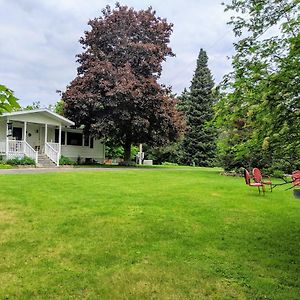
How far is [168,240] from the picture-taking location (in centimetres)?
577

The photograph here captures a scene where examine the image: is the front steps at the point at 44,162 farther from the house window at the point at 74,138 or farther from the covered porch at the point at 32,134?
the house window at the point at 74,138

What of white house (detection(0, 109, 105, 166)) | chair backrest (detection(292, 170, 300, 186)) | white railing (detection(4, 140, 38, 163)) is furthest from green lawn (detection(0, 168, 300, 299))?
white house (detection(0, 109, 105, 166))

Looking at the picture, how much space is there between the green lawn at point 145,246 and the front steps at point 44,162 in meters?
11.8

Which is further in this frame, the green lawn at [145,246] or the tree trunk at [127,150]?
the tree trunk at [127,150]

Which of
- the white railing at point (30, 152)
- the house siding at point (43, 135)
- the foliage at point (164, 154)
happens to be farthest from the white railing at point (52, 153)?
the foliage at point (164, 154)

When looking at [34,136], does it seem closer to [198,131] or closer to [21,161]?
[21,161]

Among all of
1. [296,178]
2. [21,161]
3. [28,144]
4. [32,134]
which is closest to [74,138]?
[32,134]

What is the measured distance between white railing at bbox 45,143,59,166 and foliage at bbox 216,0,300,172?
711 inches

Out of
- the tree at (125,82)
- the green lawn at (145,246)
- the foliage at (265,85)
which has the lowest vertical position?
the green lawn at (145,246)

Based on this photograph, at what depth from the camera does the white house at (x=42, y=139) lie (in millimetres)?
21297

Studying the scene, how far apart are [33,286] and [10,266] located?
0.75m

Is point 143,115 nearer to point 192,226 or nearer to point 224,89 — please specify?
point 192,226

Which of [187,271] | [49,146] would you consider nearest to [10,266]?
[187,271]

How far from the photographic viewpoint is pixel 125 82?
23.1 metres
